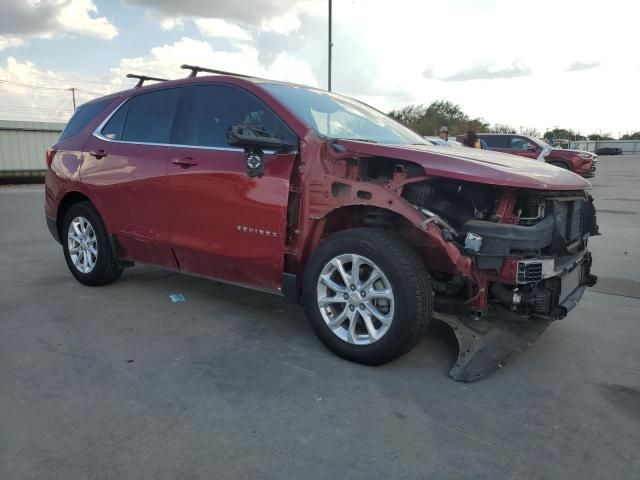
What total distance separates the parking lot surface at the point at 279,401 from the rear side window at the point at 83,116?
1.74 m

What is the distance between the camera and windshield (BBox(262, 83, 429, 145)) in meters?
3.70

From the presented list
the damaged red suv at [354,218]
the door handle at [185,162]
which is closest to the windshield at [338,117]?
the damaged red suv at [354,218]

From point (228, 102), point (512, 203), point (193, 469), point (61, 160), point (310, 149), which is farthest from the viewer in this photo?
point (61, 160)

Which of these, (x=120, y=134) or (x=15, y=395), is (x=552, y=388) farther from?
(x=120, y=134)

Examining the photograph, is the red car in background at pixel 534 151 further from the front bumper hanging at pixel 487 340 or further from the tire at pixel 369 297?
the tire at pixel 369 297

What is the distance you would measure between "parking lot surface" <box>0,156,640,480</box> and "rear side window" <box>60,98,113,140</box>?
1736 mm

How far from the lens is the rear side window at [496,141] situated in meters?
17.5

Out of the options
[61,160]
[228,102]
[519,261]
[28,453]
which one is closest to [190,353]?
[28,453]

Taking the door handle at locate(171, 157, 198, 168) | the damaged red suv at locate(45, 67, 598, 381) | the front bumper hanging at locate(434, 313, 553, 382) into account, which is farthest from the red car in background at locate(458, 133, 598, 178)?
the door handle at locate(171, 157, 198, 168)

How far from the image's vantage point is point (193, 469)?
229 centimetres

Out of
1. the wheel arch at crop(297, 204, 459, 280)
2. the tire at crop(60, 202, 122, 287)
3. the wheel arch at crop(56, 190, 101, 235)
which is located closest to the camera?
the wheel arch at crop(297, 204, 459, 280)

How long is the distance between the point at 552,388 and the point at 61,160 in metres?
4.77

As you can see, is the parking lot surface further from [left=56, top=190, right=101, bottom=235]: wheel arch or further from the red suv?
the red suv

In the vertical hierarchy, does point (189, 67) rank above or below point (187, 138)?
above
